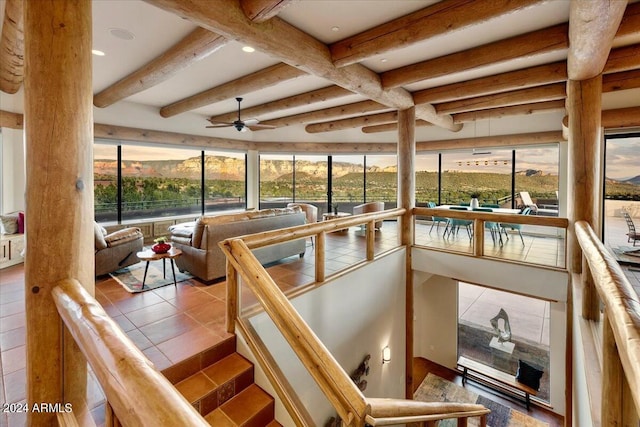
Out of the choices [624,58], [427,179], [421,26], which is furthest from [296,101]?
[427,179]

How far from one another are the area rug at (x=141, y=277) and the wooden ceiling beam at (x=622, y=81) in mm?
6557

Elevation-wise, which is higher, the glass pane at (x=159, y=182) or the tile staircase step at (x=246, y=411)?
the glass pane at (x=159, y=182)

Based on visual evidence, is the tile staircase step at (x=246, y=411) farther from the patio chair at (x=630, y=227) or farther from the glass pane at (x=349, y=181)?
the glass pane at (x=349, y=181)

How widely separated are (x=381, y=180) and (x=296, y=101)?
5.41 m

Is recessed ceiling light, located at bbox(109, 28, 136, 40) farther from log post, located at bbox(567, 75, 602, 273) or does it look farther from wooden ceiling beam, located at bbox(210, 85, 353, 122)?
log post, located at bbox(567, 75, 602, 273)

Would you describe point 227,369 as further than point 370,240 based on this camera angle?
No

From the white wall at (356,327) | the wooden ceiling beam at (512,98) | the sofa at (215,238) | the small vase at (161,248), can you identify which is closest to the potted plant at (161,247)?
the small vase at (161,248)

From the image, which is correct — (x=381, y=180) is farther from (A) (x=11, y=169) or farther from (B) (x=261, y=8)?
(A) (x=11, y=169)

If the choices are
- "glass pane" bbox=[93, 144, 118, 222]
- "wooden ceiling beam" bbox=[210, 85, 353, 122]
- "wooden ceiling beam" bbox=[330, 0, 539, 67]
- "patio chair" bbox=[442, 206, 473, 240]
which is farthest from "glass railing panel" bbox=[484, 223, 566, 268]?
"glass pane" bbox=[93, 144, 118, 222]

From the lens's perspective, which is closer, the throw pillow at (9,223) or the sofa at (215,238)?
the sofa at (215,238)

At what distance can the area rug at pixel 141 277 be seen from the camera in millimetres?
3911

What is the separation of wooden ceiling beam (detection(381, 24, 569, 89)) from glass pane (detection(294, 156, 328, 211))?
214 inches

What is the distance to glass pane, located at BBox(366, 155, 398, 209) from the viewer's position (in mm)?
9883

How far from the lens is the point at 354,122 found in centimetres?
718
